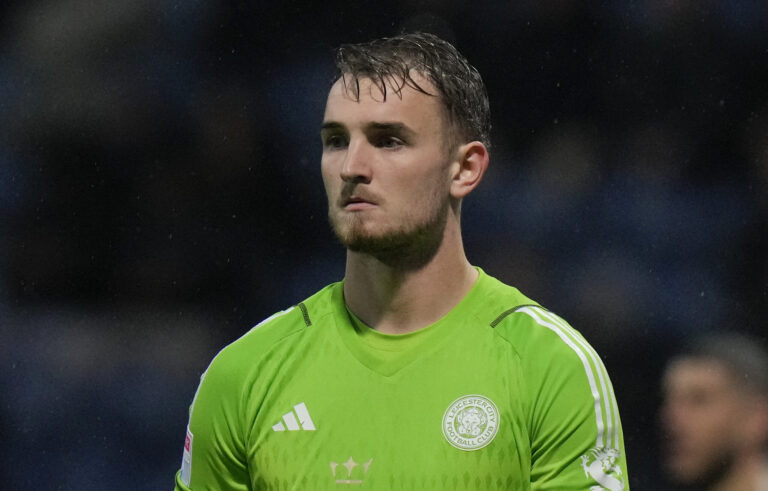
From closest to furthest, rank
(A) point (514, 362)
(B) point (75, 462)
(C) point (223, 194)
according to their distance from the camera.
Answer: (A) point (514, 362) → (B) point (75, 462) → (C) point (223, 194)

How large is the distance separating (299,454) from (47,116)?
452cm

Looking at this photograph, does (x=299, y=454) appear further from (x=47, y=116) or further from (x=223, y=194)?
(x=47, y=116)

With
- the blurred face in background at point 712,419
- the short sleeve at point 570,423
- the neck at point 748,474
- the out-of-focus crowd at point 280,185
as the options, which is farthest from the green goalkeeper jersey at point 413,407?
the out-of-focus crowd at point 280,185

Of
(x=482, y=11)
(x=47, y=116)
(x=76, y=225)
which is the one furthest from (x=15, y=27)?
(x=482, y=11)

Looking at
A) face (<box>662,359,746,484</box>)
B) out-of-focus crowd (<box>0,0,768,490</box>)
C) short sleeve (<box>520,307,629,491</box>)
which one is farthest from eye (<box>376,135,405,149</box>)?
out-of-focus crowd (<box>0,0,768,490</box>)

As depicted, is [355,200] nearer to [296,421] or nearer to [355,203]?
[355,203]

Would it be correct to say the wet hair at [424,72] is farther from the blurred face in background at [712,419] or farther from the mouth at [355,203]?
the blurred face in background at [712,419]

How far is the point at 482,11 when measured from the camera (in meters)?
7.43

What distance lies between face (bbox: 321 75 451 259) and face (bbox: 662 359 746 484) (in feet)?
8.84

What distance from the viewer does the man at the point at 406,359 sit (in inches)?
129

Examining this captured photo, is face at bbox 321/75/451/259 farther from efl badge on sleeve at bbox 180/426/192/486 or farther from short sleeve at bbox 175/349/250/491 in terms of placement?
efl badge on sleeve at bbox 180/426/192/486

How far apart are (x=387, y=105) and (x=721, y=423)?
3.02 m

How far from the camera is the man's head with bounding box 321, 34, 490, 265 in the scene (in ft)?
11.1

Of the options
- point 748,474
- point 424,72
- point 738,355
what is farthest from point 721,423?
point 424,72
